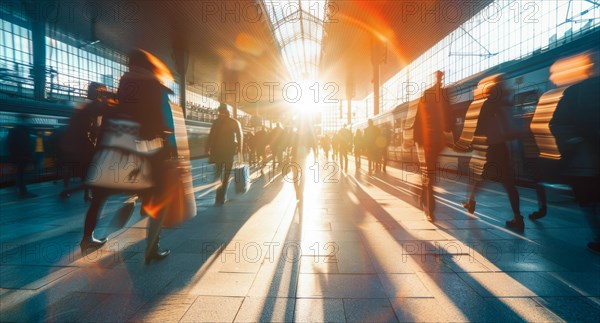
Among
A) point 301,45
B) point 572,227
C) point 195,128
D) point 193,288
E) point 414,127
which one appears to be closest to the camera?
point 193,288

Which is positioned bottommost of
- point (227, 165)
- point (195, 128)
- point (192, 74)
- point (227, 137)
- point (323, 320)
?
point (323, 320)

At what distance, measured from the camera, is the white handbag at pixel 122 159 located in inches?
91.9

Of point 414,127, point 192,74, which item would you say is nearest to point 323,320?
point 414,127

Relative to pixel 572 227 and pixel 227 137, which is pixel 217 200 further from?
pixel 572 227

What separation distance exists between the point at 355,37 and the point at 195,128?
571 inches

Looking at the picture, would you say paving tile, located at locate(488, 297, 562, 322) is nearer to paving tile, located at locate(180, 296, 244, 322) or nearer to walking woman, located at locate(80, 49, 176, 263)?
paving tile, located at locate(180, 296, 244, 322)

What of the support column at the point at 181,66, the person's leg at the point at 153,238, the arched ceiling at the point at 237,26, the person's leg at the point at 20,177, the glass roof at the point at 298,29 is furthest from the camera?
the support column at the point at 181,66

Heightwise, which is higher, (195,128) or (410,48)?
(410,48)

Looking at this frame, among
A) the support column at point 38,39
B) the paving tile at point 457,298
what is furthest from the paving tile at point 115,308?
the support column at point 38,39

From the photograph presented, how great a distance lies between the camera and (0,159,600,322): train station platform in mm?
1818

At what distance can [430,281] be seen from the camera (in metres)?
2.18

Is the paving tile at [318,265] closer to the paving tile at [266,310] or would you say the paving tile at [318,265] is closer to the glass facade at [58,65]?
the paving tile at [266,310]

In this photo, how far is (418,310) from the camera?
181 cm

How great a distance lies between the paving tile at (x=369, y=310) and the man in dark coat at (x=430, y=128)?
2.39m
